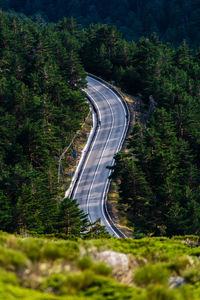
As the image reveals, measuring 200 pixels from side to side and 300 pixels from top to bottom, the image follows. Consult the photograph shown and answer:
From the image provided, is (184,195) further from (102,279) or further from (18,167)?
(102,279)

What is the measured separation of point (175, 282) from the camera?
18562mm

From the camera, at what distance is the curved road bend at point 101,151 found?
59.9 m

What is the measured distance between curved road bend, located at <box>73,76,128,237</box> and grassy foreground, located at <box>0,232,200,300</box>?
→ 3168 centimetres

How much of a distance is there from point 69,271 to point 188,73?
90737mm

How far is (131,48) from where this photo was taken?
356ft

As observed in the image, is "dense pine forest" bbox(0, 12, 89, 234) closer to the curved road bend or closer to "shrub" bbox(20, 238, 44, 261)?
the curved road bend

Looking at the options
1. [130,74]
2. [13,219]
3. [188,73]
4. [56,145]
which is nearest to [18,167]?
[13,219]

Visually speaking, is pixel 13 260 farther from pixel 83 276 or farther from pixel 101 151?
pixel 101 151

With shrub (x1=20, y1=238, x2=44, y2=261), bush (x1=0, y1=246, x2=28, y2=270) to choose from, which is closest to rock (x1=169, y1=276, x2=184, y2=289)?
shrub (x1=20, y1=238, x2=44, y2=261)

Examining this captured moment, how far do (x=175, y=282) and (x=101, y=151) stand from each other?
55183 mm

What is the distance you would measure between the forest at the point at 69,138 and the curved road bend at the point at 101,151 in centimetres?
311

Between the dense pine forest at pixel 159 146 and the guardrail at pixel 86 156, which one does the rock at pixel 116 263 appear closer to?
the dense pine forest at pixel 159 146

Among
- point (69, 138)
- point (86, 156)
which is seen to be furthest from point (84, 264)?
point (86, 156)

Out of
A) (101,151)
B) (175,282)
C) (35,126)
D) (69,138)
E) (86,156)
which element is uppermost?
(35,126)
